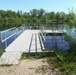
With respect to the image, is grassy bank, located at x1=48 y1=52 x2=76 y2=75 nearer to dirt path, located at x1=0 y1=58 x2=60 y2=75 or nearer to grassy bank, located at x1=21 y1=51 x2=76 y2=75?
grassy bank, located at x1=21 y1=51 x2=76 y2=75

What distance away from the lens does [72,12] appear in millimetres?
8344

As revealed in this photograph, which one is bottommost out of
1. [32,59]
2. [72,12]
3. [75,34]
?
[32,59]

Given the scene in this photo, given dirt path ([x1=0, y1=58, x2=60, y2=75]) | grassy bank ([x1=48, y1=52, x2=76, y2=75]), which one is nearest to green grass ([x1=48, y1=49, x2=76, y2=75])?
grassy bank ([x1=48, y1=52, x2=76, y2=75])

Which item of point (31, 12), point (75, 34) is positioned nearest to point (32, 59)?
point (75, 34)

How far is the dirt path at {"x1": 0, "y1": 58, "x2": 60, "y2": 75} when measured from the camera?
19.2 ft

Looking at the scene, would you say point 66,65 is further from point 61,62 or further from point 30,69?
point 30,69

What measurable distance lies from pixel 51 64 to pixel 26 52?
6.50ft

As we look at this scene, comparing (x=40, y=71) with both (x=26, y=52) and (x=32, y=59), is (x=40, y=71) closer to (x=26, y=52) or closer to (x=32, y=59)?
(x=32, y=59)

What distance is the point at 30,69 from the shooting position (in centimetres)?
620

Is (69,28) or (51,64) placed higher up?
(69,28)

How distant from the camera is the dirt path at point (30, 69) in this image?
5841 mm

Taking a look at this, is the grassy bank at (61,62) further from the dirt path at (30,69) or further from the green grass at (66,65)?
the dirt path at (30,69)

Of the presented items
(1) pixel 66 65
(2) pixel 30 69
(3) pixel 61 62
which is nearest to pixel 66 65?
(1) pixel 66 65

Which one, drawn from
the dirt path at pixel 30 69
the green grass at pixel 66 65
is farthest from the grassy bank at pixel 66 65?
the dirt path at pixel 30 69
